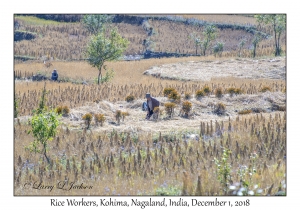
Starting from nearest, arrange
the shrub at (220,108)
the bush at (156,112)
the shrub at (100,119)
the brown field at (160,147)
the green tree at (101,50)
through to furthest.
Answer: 1. the brown field at (160,147)
2. the shrub at (100,119)
3. the bush at (156,112)
4. the shrub at (220,108)
5. the green tree at (101,50)

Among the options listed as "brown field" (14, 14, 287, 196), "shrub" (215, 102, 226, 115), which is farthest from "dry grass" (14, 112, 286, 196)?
"shrub" (215, 102, 226, 115)

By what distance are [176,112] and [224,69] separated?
61.6 feet

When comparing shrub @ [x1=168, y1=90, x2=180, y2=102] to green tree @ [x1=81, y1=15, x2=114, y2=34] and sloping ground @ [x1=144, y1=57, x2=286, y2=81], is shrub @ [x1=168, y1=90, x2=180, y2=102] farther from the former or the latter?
green tree @ [x1=81, y1=15, x2=114, y2=34]

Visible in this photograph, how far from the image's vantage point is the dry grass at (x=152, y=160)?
10.5 meters

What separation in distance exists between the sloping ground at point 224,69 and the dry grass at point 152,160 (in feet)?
58.6

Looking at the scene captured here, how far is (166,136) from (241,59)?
26.1 metres

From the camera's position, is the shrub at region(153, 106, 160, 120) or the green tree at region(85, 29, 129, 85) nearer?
the shrub at region(153, 106, 160, 120)

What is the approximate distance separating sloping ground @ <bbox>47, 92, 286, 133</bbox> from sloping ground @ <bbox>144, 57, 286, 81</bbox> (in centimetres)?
1202

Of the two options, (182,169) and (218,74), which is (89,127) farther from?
(218,74)

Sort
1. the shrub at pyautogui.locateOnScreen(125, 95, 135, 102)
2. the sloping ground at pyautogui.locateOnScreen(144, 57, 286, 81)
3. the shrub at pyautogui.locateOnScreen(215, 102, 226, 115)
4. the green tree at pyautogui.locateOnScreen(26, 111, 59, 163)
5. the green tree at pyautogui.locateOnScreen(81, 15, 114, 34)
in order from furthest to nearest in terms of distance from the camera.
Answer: the green tree at pyautogui.locateOnScreen(81, 15, 114, 34)
the sloping ground at pyautogui.locateOnScreen(144, 57, 286, 81)
the shrub at pyautogui.locateOnScreen(125, 95, 135, 102)
the shrub at pyautogui.locateOnScreen(215, 102, 226, 115)
the green tree at pyautogui.locateOnScreen(26, 111, 59, 163)

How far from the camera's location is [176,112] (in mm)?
18062

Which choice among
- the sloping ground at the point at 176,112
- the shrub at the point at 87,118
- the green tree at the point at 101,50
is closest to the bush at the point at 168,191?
the sloping ground at the point at 176,112

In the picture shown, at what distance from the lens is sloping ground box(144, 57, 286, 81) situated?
109 feet

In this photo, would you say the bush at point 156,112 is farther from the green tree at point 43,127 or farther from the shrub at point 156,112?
the green tree at point 43,127
